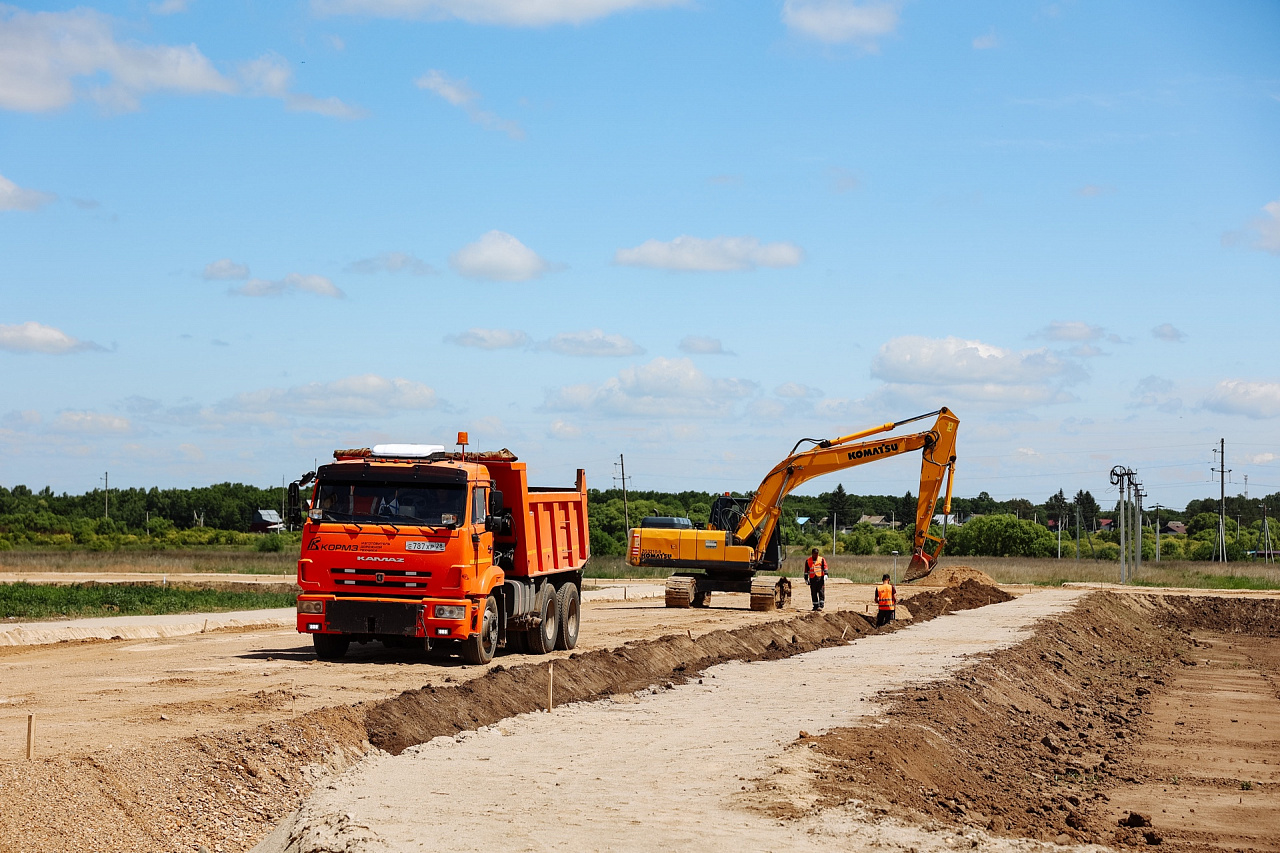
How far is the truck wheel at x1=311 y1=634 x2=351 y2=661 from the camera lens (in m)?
21.2

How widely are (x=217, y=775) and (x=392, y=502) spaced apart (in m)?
7.98

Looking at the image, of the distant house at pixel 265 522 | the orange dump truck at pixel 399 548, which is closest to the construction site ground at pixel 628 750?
the orange dump truck at pixel 399 548

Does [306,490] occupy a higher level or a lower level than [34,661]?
higher

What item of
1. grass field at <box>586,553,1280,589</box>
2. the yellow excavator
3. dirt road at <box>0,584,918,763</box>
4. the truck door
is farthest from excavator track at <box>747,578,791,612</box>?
grass field at <box>586,553,1280,589</box>

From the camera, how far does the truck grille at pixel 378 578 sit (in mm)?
19328

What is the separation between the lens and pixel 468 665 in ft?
67.7

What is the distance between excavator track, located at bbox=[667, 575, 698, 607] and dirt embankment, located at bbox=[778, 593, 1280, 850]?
35.7 feet

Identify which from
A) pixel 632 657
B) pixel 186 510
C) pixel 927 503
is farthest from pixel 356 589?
pixel 186 510

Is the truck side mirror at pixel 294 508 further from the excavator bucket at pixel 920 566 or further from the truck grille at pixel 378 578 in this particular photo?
the excavator bucket at pixel 920 566

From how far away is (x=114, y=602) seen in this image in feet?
115

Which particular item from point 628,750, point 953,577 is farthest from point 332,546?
point 953,577

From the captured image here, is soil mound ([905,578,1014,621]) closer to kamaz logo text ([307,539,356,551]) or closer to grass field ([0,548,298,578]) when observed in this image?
kamaz logo text ([307,539,356,551])

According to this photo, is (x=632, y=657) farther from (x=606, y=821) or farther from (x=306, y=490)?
(x=606, y=821)

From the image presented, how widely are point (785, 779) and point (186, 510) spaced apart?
150567 mm
